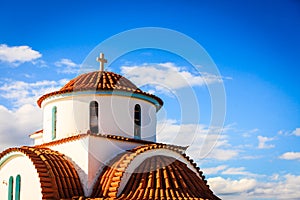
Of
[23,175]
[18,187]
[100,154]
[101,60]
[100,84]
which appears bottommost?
[18,187]

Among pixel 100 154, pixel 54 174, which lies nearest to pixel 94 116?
pixel 100 154

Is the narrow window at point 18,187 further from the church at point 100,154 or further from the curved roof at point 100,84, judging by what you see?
the curved roof at point 100,84

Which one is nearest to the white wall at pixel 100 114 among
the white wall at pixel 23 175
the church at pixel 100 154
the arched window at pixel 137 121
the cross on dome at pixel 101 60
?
the church at pixel 100 154

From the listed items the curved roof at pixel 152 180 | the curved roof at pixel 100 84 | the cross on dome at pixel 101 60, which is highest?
the cross on dome at pixel 101 60

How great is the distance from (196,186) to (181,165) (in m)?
1.19

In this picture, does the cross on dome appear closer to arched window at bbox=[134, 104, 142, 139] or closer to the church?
the church

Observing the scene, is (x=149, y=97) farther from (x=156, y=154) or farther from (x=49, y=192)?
(x=49, y=192)

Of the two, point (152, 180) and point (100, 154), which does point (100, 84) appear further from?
point (152, 180)

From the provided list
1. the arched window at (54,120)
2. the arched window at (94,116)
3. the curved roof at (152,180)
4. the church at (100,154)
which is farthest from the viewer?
the arched window at (54,120)

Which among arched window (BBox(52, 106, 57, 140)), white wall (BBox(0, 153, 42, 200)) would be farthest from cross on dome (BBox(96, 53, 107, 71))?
white wall (BBox(0, 153, 42, 200))

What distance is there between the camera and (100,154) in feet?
61.1

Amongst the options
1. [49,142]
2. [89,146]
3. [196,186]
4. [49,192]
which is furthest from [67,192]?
[196,186]

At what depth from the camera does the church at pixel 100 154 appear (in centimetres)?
1725

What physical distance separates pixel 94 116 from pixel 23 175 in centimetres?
335
